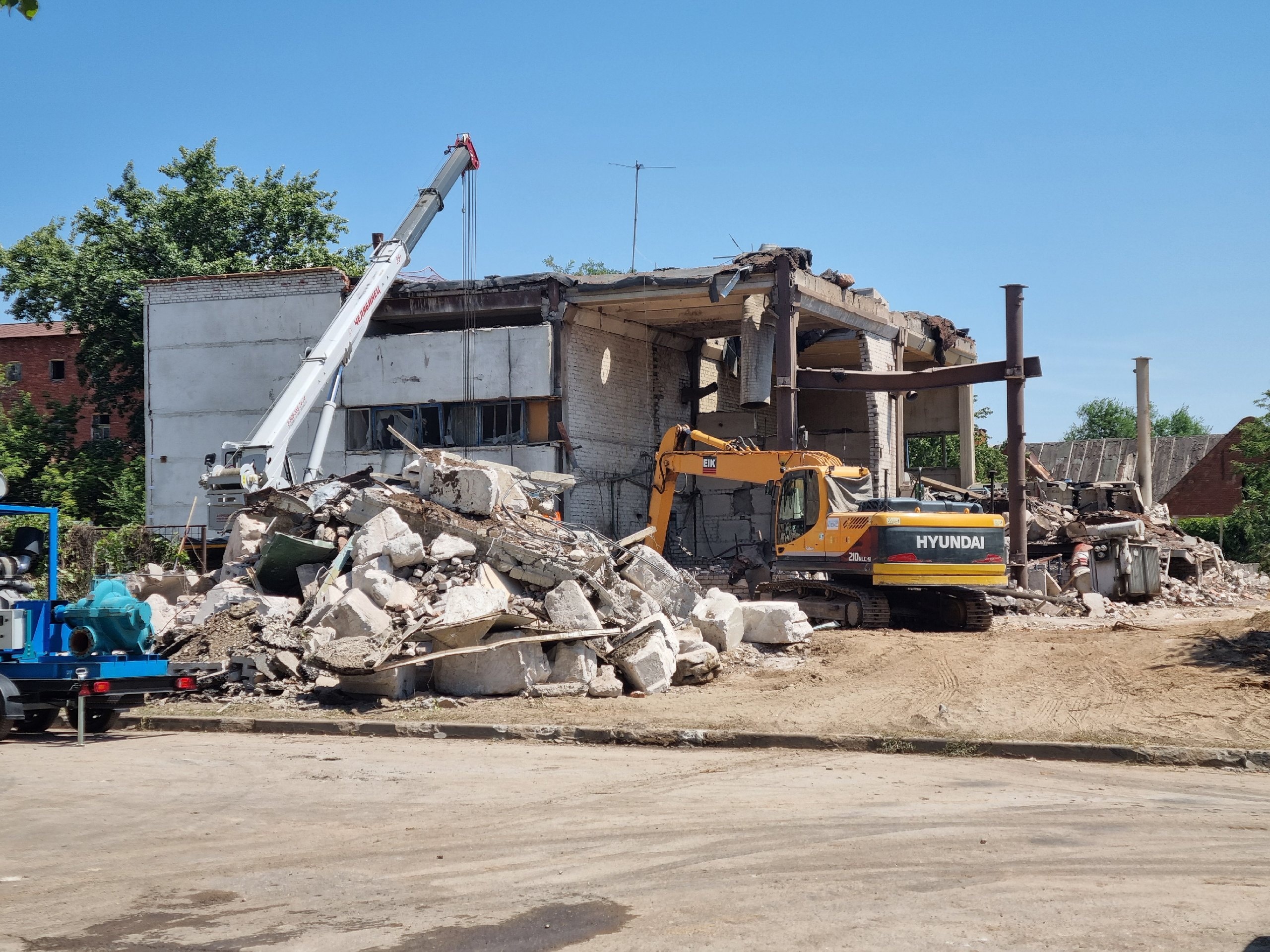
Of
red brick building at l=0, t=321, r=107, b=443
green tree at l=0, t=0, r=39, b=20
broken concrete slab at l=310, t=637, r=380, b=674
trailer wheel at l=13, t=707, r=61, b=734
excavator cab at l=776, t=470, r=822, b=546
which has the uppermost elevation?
red brick building at l=0, t=321, r=107, b=443

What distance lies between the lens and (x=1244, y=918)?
18.3 ft

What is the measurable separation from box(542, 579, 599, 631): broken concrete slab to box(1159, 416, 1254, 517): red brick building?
139 feet

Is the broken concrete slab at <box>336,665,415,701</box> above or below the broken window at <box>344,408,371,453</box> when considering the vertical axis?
below

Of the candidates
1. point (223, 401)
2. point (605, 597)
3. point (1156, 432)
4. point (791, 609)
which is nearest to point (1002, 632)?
point (791, 609)

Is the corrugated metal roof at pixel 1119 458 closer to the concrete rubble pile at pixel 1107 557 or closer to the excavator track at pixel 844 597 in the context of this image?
the concrete rubble pile at pixel 1107 557

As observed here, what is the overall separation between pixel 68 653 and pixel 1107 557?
20839 mm

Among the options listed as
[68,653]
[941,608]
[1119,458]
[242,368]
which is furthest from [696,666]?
[1119,458]

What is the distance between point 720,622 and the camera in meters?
16.8

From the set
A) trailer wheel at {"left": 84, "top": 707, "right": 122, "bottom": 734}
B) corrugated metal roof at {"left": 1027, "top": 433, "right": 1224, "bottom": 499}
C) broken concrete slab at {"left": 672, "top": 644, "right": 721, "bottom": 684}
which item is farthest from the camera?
corrugated metal roof at {"left": 1027, "top": 433, "right": 1224, "bottom": 499}

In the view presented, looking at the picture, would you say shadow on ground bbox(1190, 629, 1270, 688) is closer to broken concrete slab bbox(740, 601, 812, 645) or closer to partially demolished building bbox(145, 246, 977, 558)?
broken concrete slab bbox(740, 601, 812, 645)

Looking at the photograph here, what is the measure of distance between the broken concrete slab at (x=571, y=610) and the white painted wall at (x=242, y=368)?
14.8 m

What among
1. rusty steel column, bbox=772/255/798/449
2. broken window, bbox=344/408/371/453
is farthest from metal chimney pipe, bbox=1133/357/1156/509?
broken window, bbox=344/408/371/453

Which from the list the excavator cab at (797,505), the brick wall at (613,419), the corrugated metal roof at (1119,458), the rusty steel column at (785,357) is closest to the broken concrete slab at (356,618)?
the excavator cab at (797,505)

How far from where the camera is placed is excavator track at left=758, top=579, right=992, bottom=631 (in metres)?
20.1
